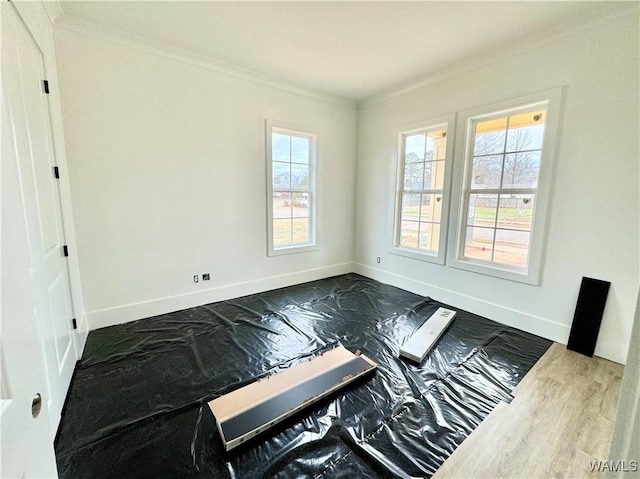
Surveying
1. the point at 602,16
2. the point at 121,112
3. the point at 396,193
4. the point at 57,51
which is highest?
the point at 602,16

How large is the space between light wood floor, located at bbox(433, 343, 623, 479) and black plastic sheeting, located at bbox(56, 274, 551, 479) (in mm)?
79

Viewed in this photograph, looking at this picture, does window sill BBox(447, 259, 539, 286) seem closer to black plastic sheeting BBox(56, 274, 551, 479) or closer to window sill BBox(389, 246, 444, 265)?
window sill BBox(389, 246, 444, 265)

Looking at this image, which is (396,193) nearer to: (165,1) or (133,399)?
(165,1)

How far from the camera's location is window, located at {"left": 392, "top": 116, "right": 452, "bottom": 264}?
3.55 meters

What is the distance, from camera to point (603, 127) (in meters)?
2.29

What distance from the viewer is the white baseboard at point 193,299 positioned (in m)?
2.82

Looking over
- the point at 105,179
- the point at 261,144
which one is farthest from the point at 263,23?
the point at 105,179

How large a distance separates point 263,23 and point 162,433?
123 inches

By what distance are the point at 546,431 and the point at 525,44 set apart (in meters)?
3.20

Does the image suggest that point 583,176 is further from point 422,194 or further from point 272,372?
point 272,372

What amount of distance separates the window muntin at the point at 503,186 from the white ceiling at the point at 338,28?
0.73 metres

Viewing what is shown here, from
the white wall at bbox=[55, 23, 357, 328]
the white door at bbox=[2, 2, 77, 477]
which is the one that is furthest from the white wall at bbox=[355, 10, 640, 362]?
the white door at bbox=[2, 2, 77, 477]

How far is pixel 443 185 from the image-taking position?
3.46m

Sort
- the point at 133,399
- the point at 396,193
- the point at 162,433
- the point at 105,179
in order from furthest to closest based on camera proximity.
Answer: the point at 396,193 < the point at 105,179 < the point at 133,399 < the point at 162,433
